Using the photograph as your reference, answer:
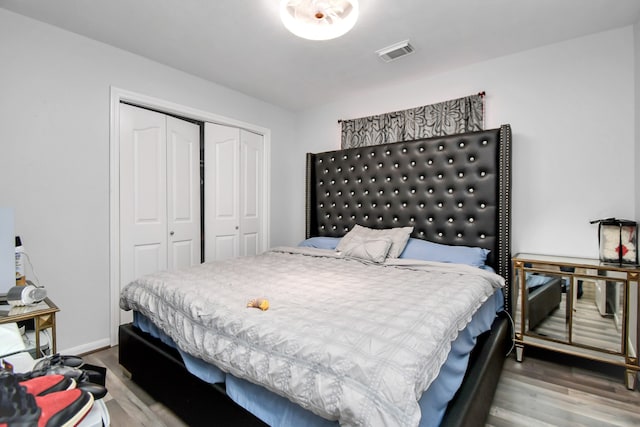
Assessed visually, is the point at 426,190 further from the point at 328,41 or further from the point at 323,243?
the point at 328,41

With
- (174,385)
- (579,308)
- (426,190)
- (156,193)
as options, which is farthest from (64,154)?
→ (579,308)

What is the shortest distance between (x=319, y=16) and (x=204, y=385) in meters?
2.07

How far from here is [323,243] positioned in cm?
323

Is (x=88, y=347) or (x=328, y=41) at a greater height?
(x=328, y=41)

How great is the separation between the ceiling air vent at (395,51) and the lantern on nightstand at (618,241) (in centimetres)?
187

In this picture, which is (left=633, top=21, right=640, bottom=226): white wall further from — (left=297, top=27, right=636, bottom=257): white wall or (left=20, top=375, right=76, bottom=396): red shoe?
(left=20, top=375, right=76, bottom=396): red shoe

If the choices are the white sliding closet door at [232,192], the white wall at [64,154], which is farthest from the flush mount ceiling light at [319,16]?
the white sliding closet door at [232,192]

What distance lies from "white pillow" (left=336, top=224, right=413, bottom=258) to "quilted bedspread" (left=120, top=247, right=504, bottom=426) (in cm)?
47

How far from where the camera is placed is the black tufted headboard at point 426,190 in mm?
2463

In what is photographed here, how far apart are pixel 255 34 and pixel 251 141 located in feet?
4.86

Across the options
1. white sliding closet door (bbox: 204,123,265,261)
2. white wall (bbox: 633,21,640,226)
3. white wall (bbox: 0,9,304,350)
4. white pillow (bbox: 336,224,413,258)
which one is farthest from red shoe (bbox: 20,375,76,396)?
white wall (bbox: 633,21,640,226)

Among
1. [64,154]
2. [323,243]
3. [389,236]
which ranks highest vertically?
[64,154]

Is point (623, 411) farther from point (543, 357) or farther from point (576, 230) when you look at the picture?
point (576, 230)

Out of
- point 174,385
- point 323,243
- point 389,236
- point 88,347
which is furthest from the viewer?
point 323,243
